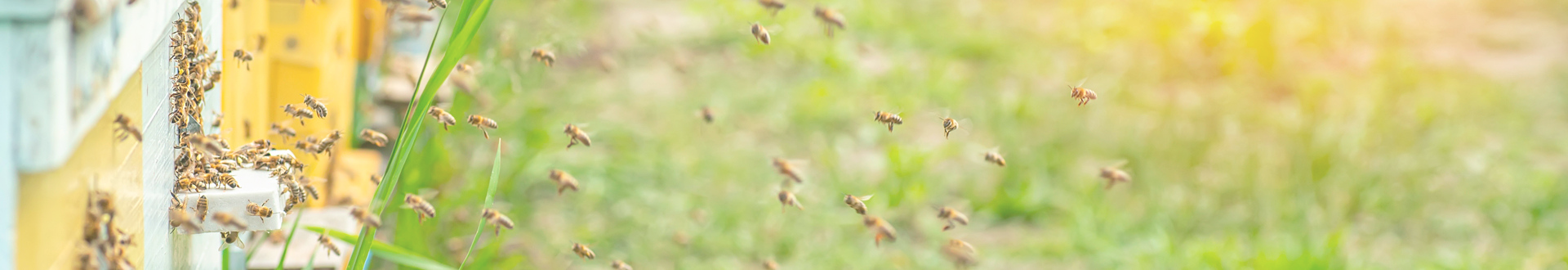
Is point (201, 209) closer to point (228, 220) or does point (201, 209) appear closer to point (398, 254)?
point (228, 220)

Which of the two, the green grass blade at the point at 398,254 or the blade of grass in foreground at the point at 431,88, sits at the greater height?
the blade of grass in foreground at the point at 431,88

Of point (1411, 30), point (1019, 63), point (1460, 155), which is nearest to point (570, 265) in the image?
point (1019, 63)

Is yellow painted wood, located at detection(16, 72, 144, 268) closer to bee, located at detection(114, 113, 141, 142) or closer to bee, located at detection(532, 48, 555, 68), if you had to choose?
bee, located at detection(114, 113, 141, 142)

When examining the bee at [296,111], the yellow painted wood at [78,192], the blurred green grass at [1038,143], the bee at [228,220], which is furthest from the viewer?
the blurred green grass at [1038,143]

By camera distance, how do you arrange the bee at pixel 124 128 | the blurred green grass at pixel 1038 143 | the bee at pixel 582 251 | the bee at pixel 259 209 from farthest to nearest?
1. the blurred green grass at pixel 1038 143
2. the bee at pixel 582 251
3. the bee at pixel 259 209
4. the bee at pixel 124 128

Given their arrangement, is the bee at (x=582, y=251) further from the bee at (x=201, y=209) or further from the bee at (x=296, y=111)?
the bee at (x=201, y=209)

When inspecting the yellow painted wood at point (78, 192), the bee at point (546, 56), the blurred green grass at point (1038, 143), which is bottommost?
the blurred green grass at point (1038, 143)

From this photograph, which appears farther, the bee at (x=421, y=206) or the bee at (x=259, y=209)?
the bee at (x=421, y=206)

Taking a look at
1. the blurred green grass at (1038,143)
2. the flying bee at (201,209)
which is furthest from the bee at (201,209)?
the blurred green grass at (1038,143)

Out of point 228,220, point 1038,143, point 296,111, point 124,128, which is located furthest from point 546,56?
point 1038,143
